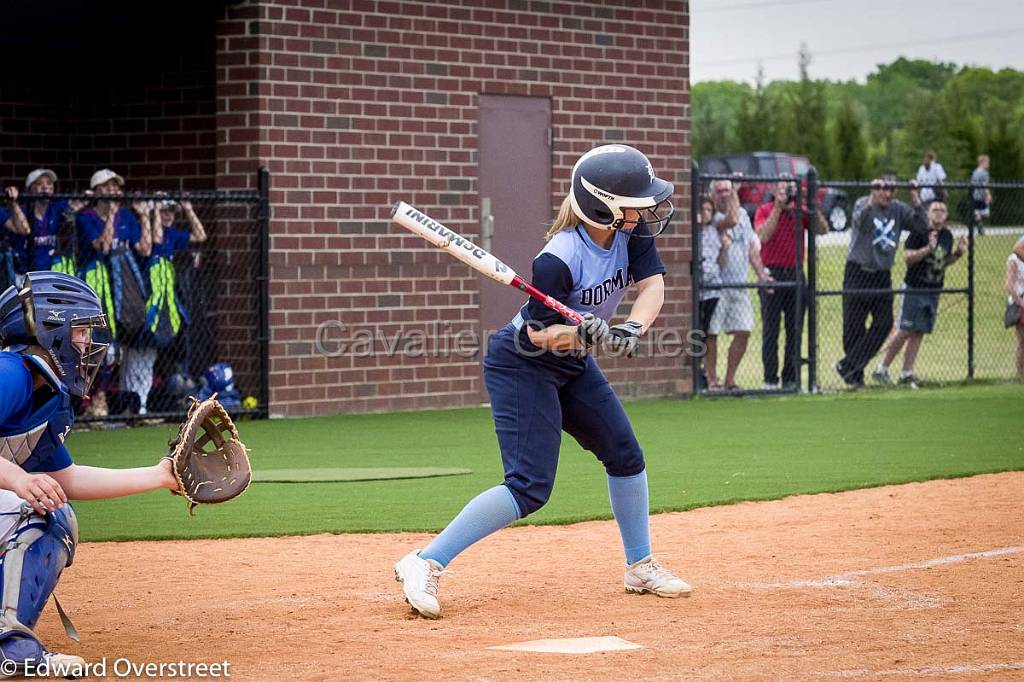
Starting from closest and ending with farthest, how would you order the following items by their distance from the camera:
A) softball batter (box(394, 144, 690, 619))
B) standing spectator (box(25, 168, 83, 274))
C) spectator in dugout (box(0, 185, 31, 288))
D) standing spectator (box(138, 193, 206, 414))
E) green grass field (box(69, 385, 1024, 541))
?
1. softball batter (box(394, 144, 690, 619))
2. green grass field (box(69, 385, 1024, 541))
3. spectator in dugout (box(0, 185, 31, 288))
4. standing spectator (box(25, 168, 83, 274))
5. standing spectator (box(138, 193, 206, 414))

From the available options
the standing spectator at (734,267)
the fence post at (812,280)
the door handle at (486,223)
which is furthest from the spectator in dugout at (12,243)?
the fence post at (812,280)

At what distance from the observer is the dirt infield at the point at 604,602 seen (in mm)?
5461

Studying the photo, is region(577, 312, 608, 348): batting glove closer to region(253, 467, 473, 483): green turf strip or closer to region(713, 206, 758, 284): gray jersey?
region(253, 467, 473, 483): green turf strip

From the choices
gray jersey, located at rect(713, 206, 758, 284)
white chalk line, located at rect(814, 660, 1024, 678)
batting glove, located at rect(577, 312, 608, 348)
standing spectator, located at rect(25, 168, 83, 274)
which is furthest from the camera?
gray jersey, located at rect(713, 206, 758, 284)

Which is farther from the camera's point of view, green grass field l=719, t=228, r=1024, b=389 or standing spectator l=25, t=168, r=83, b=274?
green grass field l=719, t=228, r=1024, b=389

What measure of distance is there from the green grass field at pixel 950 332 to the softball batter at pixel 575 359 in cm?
1178

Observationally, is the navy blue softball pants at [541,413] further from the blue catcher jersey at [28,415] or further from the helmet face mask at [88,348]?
the blue catcher jersey at [28,415]

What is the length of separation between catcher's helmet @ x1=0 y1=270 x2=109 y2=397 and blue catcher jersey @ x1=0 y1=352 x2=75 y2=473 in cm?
9

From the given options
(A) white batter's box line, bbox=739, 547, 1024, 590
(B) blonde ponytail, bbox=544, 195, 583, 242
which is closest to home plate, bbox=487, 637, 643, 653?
(A) white batter's box line, bbox=739, 547, 1024, 590

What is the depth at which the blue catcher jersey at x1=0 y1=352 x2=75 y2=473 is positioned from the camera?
5.27 metres

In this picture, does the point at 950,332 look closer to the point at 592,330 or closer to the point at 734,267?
the point at 734,267

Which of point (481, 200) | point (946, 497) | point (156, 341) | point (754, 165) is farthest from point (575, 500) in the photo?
point (754, 165)

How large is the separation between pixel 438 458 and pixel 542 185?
5.49 m

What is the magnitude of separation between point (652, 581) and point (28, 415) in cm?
279
